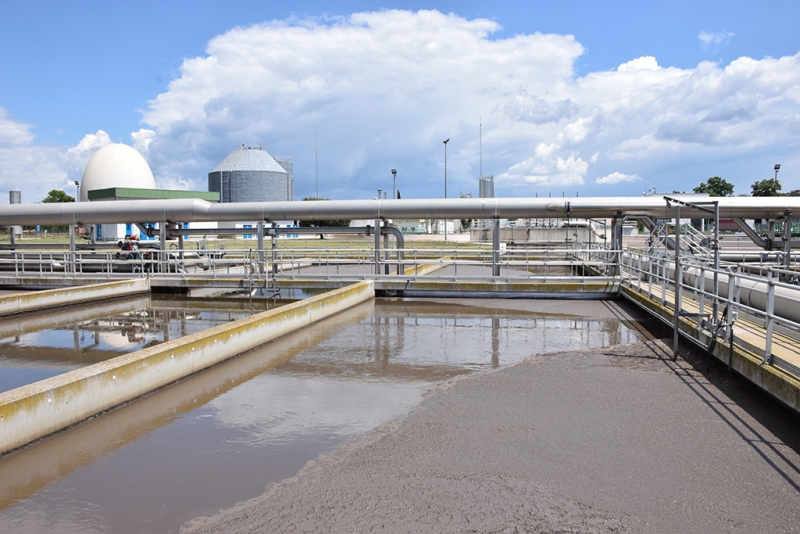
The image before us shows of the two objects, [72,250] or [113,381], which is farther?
[72,250]

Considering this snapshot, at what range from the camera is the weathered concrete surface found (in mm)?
4406

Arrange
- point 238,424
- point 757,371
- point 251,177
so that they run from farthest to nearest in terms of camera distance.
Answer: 1. point 251,177
2. point 757,371
3. point 238,424

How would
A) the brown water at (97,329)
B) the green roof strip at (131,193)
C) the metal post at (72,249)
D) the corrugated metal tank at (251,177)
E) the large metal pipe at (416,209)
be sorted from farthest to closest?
the corrugated metal tank at (251,177) → the green roof strip at (131,193) → the metal post at (72,249) → the large metal pipe at (416,209) → the brown water at (97,329)

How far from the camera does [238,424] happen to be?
6.77 m

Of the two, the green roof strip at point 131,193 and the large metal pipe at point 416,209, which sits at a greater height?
the green roof strip at point 131,193

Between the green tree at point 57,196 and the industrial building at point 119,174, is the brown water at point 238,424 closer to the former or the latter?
the industrial building at point 119,174

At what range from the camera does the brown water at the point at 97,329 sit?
10.1m

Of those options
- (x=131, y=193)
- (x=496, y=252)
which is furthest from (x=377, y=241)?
(x=131, y=193)

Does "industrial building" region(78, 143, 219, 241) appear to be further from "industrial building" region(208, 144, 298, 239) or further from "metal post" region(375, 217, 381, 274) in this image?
"industrial building" region(208, 144, 298, 239)

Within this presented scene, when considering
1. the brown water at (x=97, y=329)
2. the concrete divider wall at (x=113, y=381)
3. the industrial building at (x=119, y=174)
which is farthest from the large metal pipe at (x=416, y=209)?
the industrial building at (x=119, y=174)

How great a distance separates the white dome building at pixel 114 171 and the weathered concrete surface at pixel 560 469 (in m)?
70.9

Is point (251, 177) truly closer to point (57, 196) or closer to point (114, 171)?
point (57, 196)

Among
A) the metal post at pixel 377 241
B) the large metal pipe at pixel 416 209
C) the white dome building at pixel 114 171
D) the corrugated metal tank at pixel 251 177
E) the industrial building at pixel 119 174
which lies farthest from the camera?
the corrugated metal tank at pixel 251 177

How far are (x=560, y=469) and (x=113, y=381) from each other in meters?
5.49
